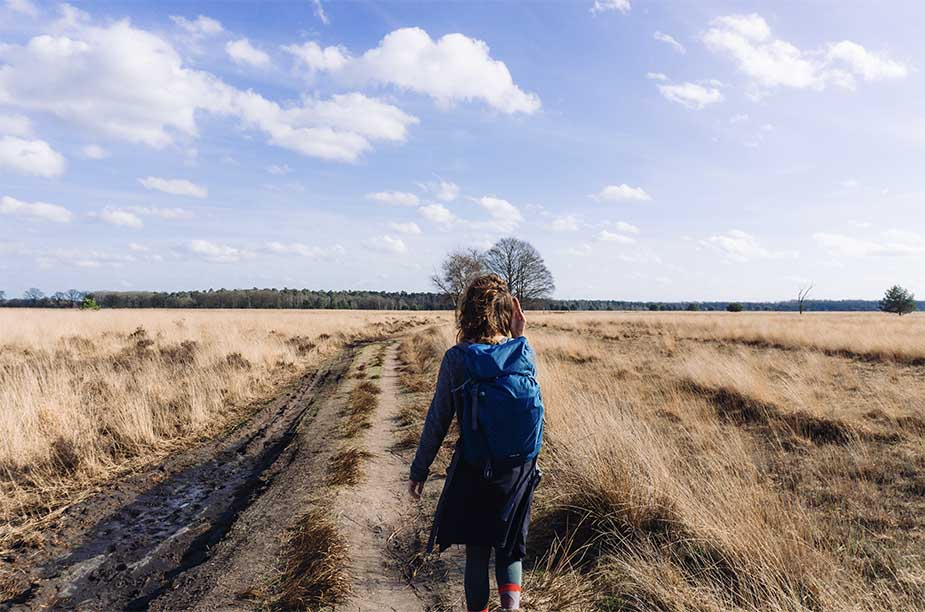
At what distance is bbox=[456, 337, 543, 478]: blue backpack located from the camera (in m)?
2.53

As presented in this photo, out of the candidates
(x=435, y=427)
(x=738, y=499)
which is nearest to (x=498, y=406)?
(x=435, y=427)

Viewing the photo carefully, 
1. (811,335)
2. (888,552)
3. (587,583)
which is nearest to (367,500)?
(587,583)

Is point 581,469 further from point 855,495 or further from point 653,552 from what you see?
point 855,495

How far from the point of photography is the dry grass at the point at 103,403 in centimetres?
569

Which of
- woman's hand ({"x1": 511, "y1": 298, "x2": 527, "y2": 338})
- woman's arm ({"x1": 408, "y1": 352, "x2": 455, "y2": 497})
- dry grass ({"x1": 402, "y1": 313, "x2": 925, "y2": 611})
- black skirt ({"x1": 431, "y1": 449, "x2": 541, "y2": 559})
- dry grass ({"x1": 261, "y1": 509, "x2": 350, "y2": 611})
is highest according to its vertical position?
woman's hand ({"x1": 511, "y1": 298, "x2": 527, "y2": 338})

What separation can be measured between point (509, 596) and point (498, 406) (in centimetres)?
113

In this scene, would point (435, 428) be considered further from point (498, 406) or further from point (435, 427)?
point (498, 406)

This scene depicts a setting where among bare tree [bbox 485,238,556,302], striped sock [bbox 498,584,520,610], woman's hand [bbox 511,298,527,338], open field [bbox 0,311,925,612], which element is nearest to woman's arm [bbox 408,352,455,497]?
woman's hand [bbox 511,298,527,338]

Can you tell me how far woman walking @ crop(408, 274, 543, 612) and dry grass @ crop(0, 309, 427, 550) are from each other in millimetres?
4444

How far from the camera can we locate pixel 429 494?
5.31 metres

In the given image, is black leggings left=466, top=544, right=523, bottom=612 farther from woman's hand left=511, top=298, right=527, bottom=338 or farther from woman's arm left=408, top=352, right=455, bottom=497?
woman's hand left=511, top=298, right=527, bottom=338

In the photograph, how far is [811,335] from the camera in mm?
19625

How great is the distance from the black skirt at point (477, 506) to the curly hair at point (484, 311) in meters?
0.67

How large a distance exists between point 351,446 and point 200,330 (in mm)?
17358
